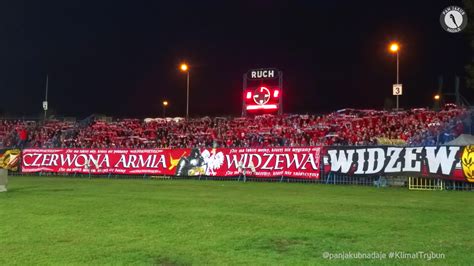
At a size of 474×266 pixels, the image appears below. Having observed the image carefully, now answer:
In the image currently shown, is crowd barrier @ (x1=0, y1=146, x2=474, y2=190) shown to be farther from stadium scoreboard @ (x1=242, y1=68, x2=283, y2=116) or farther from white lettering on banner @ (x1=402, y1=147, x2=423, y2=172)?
stadium scoreboard @ (x1=242, y1=68, x2=283, y2=116)

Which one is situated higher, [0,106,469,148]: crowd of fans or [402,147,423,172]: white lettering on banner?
[0,106,469,148]: crowd of fans

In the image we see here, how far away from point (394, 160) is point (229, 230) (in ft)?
46.8

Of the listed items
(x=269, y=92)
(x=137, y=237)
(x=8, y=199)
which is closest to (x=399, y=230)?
(x=137, y=237)

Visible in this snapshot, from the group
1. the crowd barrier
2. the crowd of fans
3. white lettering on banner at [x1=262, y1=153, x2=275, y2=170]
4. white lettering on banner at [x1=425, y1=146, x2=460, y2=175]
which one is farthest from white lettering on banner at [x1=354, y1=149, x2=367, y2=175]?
white lettering on banner at [x1=262, y1=153, x2=275, y2=170]

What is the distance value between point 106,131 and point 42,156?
5.94 m

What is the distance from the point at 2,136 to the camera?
145 feet

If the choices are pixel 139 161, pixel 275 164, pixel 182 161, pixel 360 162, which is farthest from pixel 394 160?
pixel 139 161

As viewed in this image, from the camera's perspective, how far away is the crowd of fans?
93.9 ft

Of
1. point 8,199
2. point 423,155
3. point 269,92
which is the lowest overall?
point 8,199

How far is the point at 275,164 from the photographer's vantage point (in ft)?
89.9

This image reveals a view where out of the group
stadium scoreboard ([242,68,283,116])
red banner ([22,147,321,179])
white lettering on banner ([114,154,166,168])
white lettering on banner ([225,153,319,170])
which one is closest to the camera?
white lettering on banner ([225,153,319,170])

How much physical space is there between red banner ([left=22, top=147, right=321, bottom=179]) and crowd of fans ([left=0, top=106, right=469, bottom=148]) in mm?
1686

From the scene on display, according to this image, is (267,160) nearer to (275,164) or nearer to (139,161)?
(275,164)

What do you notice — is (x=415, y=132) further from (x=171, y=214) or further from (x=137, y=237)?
(x=137, y=237)
